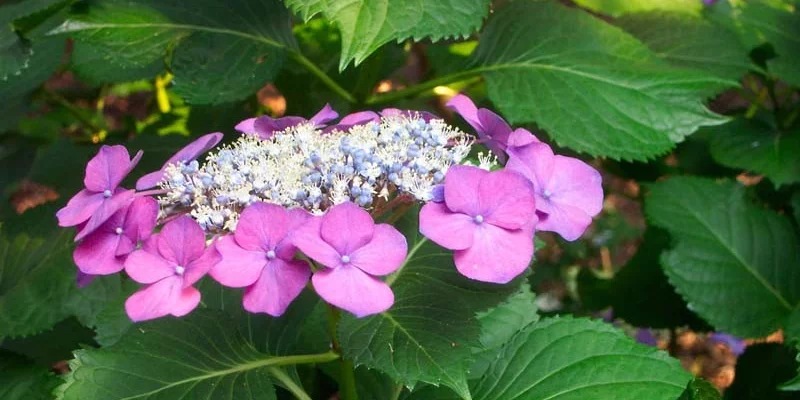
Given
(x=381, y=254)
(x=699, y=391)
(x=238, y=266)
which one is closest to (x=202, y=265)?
(x=238, y=266)

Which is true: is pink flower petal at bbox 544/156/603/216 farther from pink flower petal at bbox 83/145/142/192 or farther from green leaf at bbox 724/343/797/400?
green leaf at bbox 724/343/797/400

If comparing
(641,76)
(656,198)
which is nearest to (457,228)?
(641,76)

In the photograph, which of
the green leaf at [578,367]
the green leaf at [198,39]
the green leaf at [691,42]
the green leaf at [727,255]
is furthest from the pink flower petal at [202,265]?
the green leaf at [691,42]

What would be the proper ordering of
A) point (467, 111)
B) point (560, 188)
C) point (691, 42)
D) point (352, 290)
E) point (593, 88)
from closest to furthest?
point (352, 290) → point (560, 188) → point (467, 111) → point (593, 88) → point (691, 42)

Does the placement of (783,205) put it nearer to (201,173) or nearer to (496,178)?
(496,178)

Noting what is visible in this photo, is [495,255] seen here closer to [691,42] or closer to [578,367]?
[578,367]

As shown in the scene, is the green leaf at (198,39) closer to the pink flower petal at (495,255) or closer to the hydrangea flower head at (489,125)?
the hydrangea flower head at (489,125)
